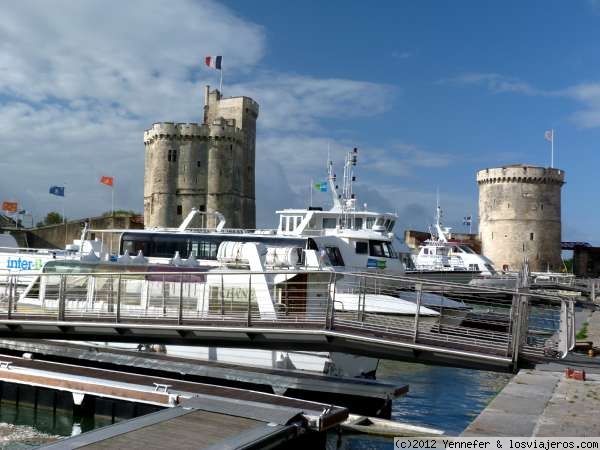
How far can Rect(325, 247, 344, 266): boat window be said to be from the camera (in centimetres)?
2023

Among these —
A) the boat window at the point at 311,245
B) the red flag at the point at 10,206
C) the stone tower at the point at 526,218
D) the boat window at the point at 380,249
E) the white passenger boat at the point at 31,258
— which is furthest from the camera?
the stone tower at the point at 526,218

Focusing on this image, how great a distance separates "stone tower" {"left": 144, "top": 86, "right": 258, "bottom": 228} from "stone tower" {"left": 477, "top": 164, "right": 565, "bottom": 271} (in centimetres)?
2738

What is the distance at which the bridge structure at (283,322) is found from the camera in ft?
31.7

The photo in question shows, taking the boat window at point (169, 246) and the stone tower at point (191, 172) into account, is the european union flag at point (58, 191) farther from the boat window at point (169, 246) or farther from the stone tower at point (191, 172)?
the boat window at point (169, 246)

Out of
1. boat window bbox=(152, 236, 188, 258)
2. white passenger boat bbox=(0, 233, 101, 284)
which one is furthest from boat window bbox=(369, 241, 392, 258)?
white passenger boat bbox=(0, 233, 101, 284)

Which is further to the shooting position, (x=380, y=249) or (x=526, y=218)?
(x=526, y=218)

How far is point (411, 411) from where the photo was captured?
14328mm

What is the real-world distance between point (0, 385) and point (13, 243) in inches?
612

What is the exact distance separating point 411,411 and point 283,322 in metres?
4.99

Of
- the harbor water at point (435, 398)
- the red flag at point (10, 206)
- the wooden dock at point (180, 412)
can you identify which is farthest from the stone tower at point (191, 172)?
the wooden dock at point (180, 412)

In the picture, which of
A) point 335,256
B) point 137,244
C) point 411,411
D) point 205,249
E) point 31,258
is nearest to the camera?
point 411,411

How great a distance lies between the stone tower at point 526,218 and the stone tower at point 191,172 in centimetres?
2738

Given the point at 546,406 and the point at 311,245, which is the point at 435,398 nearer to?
the point at 311,245

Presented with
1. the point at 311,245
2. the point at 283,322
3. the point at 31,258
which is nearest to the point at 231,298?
the point at 283,322
